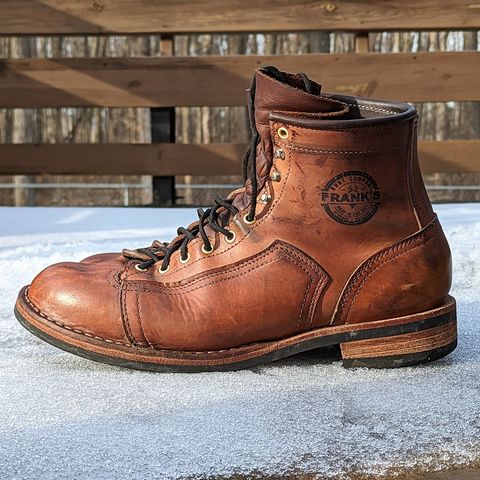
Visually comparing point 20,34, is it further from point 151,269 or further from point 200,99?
point 151,269

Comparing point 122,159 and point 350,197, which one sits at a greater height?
point 350,197

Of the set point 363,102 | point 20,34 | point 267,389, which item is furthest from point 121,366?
point 20,34

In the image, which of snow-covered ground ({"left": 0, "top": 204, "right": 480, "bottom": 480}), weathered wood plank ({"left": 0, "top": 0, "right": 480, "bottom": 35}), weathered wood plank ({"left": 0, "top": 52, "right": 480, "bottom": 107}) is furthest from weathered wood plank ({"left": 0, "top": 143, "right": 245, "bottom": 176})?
snow-covered ground ({"left": 0, "top": 204, "right": 480, "bottom": 480})

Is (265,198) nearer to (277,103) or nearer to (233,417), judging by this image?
(277,103)

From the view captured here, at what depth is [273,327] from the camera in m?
0.99

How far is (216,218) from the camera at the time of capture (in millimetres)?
1050

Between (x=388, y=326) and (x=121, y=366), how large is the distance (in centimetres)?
36

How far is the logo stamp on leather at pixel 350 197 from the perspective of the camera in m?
0.98

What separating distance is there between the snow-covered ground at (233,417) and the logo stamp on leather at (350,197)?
20cm

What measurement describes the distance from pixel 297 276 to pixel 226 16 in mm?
2810

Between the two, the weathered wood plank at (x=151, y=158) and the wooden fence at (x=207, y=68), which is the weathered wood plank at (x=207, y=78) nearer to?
the wooden fence at (x=207, y=68)

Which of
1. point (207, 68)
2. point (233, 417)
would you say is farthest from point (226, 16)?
point (233, 417)

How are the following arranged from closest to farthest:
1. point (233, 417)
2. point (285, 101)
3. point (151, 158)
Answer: point (233, 417) → point (285, 101) → point (151, 158)

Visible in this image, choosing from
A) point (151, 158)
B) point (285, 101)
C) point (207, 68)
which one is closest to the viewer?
point (285, 101)
